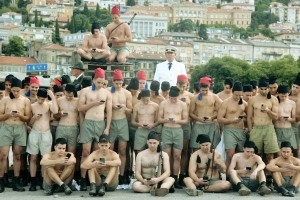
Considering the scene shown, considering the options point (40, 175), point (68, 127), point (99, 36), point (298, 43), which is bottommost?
point (298, 43)

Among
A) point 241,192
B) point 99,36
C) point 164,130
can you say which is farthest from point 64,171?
point 99,36

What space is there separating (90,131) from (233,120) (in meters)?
2.91

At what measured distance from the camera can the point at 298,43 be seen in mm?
180750

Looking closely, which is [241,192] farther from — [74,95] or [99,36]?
[99,36]

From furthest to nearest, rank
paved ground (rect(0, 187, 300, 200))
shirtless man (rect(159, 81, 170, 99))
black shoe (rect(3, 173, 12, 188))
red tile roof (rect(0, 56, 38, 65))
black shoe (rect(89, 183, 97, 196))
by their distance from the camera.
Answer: red tile roof (rect(0, 56, 38, 65)), shirtless man (rect(159, 81, 170, 99)), black shoe (rect(3, 173, 12, 188)), black shoe (rect(89, 183, 97, 196)), paved ground (rect(0, 187, 300, 200))

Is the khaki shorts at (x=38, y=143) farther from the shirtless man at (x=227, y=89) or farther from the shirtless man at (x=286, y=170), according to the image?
the shirtless man at (x=286, y=170)

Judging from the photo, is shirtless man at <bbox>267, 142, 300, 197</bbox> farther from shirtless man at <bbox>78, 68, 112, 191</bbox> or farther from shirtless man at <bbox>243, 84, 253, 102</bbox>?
shirtless man at <bbox>78, 68, 112, 191</bbox>

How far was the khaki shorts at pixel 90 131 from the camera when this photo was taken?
14.6 m

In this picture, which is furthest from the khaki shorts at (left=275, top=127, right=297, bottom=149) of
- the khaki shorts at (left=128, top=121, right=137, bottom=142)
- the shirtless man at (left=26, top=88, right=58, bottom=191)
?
the shirtless man at (left=26, top=88, right=58, bottom=191)

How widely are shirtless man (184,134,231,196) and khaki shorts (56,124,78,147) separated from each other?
2.38 meters

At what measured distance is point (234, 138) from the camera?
15.1 m

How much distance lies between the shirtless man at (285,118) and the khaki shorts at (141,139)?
2.68m

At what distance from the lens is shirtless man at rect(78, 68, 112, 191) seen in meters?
14.6

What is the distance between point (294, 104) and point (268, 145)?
1.03 m
